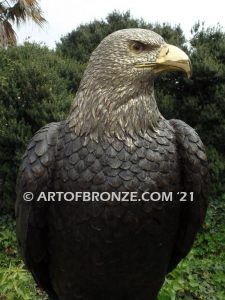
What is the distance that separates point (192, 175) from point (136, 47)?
68 centimetres

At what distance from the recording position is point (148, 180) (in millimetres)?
1991

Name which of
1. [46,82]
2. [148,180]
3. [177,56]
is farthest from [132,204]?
[46,82]

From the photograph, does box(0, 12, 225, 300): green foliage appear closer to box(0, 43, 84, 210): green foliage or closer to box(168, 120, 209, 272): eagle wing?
box(0, 43, 84, 210): green foliage

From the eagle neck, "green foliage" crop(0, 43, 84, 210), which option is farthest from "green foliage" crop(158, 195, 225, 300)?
"green foliage" crop(0, 43, 84, 210)

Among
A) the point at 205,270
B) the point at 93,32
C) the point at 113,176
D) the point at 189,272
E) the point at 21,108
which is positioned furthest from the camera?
the point at 93,32

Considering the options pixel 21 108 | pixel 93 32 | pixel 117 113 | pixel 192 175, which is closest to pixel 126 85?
pixel 117 113

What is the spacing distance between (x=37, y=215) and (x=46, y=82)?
Result: 515cm

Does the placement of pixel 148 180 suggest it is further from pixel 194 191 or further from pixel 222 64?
pixel 222 64

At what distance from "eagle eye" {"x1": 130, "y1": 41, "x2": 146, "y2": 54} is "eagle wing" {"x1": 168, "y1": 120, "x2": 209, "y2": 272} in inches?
17.5

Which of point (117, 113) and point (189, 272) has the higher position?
point (117, 113)

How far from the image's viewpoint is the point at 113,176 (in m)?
1.96

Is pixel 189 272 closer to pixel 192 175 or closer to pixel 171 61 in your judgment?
pixel 192 175

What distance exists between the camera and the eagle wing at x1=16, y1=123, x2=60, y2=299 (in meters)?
2.06

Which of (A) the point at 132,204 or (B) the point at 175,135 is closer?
(A) the point at 132,204
